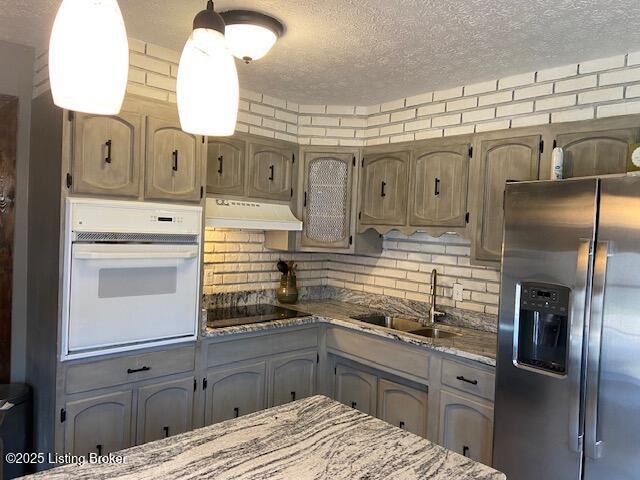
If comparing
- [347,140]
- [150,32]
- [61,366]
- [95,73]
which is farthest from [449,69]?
[61,366]

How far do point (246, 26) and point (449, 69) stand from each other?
1256mm

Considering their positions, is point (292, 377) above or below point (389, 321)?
below

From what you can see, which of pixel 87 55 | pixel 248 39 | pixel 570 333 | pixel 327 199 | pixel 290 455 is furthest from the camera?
pixel 327 199

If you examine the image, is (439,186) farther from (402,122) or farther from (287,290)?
(287,290)

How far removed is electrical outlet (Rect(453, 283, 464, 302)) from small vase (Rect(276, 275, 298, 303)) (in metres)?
1.21

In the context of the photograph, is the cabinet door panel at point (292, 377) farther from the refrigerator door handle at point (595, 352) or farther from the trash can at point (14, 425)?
the refrigerator door handle at point (595, 352)

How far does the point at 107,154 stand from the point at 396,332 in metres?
1.90

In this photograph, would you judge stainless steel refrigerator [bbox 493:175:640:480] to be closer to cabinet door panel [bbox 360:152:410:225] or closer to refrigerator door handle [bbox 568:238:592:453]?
refrigerator door handle [bbox 568:238:592:453]

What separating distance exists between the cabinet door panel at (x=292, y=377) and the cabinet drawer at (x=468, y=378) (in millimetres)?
1007

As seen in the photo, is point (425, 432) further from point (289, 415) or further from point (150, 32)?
point (150, 32)

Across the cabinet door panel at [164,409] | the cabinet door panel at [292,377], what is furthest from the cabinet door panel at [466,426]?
the cabinet door panel at [164,409]

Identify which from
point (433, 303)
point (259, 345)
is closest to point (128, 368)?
point (259, 345)

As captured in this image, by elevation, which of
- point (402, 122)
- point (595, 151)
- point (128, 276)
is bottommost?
point (128, 276)

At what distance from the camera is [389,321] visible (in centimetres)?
346
